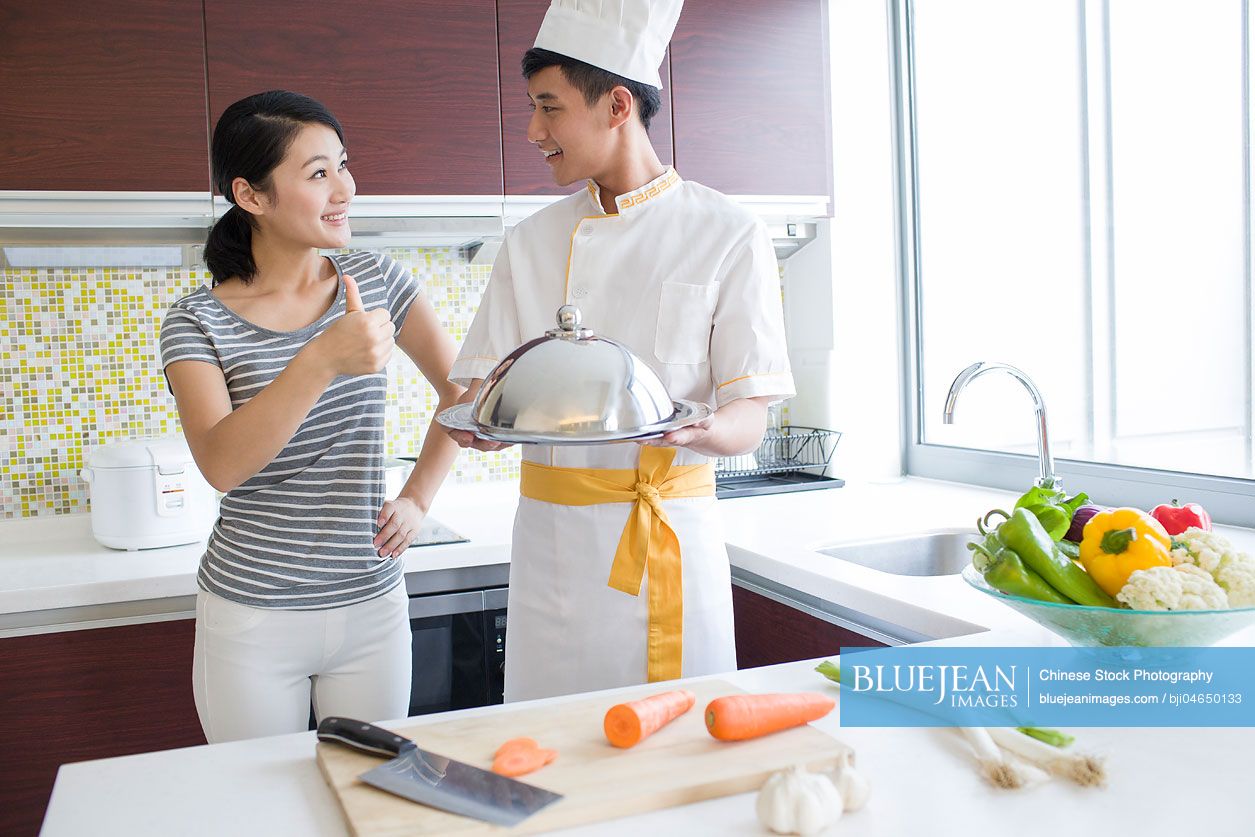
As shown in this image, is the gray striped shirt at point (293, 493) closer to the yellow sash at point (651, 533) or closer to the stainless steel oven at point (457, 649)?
the yellow sash at point (651, 533)

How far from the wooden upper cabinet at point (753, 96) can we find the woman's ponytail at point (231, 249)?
3.95 ft

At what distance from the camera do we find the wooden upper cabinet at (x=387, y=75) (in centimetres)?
223

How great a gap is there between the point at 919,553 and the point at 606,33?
1.30 meters

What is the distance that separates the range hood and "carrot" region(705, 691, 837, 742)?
130 cm

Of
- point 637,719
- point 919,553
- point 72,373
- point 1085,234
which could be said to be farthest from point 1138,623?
point 72,373

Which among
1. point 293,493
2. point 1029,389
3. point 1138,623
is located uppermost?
point 1029,389

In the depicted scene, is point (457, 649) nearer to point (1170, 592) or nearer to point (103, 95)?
point (103, 95)

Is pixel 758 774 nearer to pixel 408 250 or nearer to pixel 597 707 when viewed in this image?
pixel 597 707

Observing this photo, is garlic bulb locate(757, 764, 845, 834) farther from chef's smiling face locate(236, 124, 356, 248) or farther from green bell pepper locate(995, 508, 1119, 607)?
chef's smiling face locate(236, 124, 356, 248)

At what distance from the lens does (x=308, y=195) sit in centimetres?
154

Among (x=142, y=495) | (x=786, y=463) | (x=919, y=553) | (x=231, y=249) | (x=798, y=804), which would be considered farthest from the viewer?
(x=786, y=463)

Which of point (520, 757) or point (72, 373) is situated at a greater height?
point (72, 373)

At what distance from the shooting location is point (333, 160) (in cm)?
158

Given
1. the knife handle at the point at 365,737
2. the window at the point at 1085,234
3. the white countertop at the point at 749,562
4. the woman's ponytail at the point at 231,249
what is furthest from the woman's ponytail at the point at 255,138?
the window at the point at 1085,234
